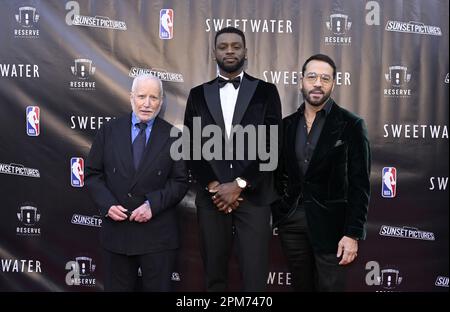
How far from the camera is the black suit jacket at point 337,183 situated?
2.65 metres

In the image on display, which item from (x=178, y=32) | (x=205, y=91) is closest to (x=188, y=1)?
(x=178, y=32)

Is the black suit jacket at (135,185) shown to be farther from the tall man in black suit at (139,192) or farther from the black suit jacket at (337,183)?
the black suit jacket at (337,183)

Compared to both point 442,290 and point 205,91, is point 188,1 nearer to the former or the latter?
point 205,91

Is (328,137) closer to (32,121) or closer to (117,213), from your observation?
(117,213)

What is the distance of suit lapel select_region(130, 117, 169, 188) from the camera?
2.71 metres

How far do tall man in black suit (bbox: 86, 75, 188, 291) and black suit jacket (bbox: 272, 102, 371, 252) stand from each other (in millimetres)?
799

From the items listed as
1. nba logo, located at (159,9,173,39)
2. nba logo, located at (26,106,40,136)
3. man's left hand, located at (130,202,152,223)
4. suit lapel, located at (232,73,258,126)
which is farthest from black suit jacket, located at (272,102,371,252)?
nba logo, located at (26,106,40,136)

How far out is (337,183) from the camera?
268 centimetres

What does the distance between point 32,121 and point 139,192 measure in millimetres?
1358

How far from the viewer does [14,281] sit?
357 centimetres

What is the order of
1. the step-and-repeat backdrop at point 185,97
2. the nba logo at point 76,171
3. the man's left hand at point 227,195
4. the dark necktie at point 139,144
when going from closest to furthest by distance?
the man's left hand at point 227,195
the dark necktie at point 139,144
the step-and-repeat backdrop at point 185,97
the nba logo at point 76,171

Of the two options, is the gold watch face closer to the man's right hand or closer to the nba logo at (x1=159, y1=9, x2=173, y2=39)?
the man's right hand

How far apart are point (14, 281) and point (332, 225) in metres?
2.56

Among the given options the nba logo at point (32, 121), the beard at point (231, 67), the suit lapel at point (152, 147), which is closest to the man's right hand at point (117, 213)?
the suit lapel at point (152, 147)
